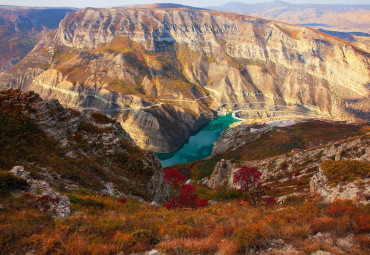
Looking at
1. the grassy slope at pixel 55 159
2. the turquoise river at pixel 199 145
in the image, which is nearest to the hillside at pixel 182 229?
the grassy slope at pixel 55 159

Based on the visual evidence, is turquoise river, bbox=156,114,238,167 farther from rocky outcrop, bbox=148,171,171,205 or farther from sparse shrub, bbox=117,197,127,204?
sparse shrub, bbox=117,197,127,204

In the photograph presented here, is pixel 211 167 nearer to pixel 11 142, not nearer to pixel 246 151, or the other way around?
pixel 246 151

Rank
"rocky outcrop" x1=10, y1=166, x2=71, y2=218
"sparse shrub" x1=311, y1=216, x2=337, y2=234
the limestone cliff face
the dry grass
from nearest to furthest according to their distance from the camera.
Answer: the dry grass → "sparse shrub" x1=311, y1=216, x2=337, y2=234 → "rocky outcrop" x1=10, y1=166, x2=71, y2=218 → the limestone cliff face

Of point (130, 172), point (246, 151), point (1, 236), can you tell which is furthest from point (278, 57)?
point (1, 236)

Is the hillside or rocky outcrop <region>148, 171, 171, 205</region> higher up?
the hillside

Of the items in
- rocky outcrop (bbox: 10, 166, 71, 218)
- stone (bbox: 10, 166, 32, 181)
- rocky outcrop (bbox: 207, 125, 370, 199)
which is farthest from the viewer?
rocky outcrop (bbox: 207, 125, 370, 199)

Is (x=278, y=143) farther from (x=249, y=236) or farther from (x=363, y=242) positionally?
(x=249, y=236)

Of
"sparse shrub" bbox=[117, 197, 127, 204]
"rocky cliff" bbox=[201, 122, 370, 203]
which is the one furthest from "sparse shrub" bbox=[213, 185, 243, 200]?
"sparse shrub" bbox=[117, 197, 127, 204]
